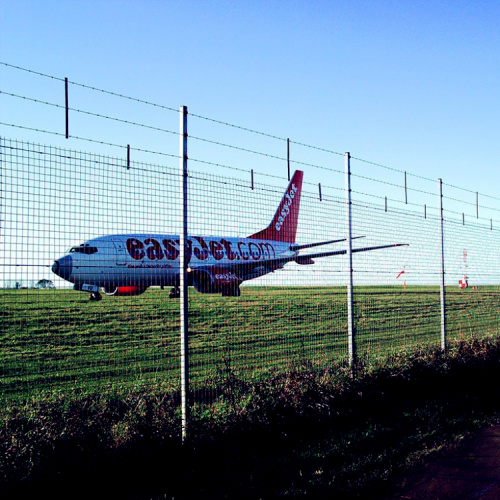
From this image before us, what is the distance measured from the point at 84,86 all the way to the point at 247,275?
137 inches

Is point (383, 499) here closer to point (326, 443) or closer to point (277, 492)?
point (277, 492)

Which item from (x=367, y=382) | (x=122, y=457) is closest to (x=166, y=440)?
(x=122, y=457)

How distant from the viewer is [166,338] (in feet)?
55.4

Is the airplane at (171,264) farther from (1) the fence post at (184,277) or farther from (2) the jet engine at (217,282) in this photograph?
(1) the fence post at (184,277)

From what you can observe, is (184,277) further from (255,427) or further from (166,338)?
(166,338)

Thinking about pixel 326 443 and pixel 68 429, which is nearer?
pixel 68 429

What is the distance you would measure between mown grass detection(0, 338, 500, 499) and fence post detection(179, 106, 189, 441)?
0.62 feet

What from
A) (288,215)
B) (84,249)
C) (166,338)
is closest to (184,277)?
(84,249)

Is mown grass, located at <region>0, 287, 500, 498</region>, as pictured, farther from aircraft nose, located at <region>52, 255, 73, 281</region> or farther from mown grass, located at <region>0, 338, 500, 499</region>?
aircraft nose, located at <region>52, 255, 73, 281</region>

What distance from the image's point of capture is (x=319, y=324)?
19891 millimetres

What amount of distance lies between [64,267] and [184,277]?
44.9 inches

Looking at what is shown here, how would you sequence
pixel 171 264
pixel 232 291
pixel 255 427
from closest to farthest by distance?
pixel 255 427
pixel 171 264
pixel 232 291

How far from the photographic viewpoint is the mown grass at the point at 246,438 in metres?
4.25

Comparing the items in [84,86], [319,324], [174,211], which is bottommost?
[319,324]
